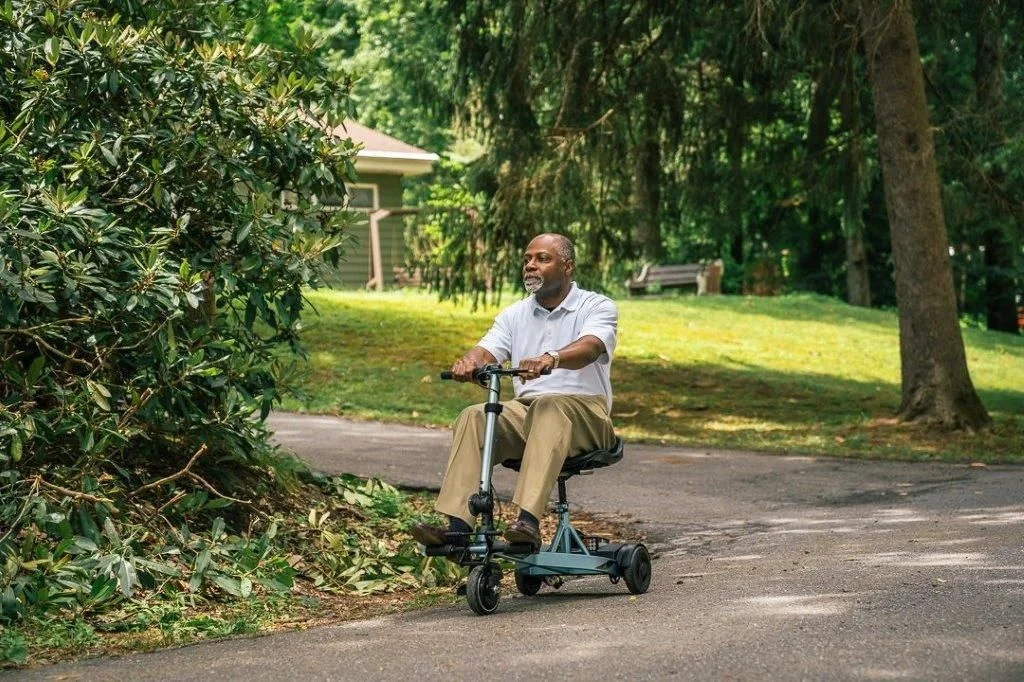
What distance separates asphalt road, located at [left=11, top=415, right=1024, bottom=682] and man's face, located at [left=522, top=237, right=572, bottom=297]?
59.3 inches

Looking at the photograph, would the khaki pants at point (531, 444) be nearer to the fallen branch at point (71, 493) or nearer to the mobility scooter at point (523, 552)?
the mobility scooter at point (523, 552)

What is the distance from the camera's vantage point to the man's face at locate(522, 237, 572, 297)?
7.27 meters

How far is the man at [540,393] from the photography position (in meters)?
6.74

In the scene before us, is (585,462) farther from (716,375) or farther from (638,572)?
(716,375)

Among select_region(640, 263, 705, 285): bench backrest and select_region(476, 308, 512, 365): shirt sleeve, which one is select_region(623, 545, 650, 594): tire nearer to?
select_region(476, 308, 512, 365): shirt sleeve

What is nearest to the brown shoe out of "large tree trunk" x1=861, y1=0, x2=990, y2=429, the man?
the man

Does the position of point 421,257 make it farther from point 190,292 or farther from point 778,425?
point 190,292

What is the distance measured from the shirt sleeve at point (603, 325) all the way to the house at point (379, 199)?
26.1m

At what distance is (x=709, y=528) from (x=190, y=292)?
12.9ft

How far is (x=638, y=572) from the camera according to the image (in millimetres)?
7066

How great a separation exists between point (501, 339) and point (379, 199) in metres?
28.6

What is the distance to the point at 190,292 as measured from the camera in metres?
7.34

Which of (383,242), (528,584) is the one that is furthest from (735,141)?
(383,242)

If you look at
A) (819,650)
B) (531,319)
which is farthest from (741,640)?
(531,319)
